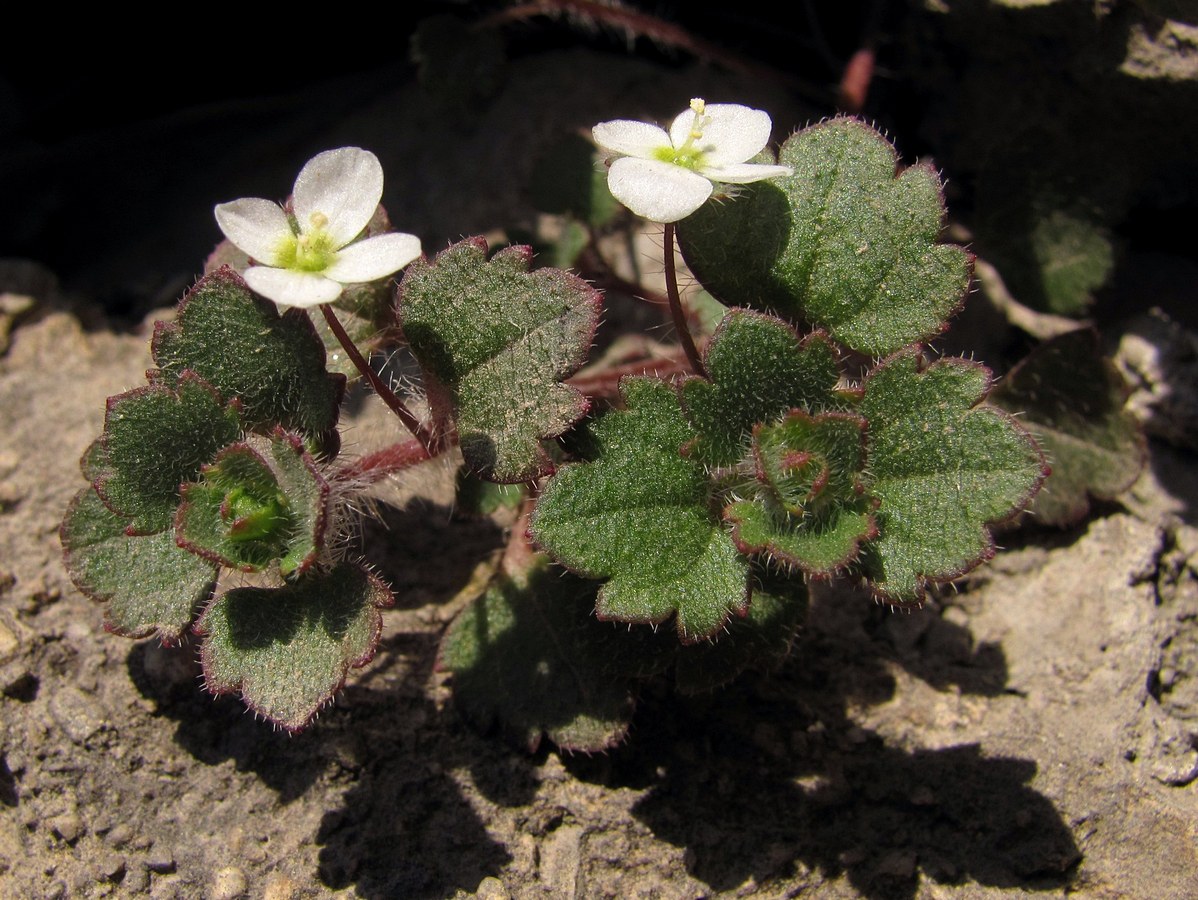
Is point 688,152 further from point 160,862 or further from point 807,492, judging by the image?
point 160,862

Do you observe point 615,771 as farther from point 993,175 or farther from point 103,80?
point 103,80

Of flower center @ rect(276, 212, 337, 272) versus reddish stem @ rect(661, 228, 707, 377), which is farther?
reddish stem @ rect(661, 228, 707, 377)

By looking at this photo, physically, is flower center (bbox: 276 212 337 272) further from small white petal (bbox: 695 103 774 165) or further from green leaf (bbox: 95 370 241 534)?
small white petal (bbox: 695 103 774 165)

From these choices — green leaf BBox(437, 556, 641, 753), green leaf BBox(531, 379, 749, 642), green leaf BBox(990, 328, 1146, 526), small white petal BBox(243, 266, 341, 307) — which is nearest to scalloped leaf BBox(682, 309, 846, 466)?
green leaf BBox(531, 379, 749, 642)

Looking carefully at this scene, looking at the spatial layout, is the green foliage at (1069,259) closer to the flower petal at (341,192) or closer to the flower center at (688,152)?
the flower center at (688,152)

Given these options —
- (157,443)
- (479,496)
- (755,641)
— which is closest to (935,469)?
(755,641)

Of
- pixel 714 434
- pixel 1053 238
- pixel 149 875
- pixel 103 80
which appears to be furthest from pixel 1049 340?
pixel 103 80
